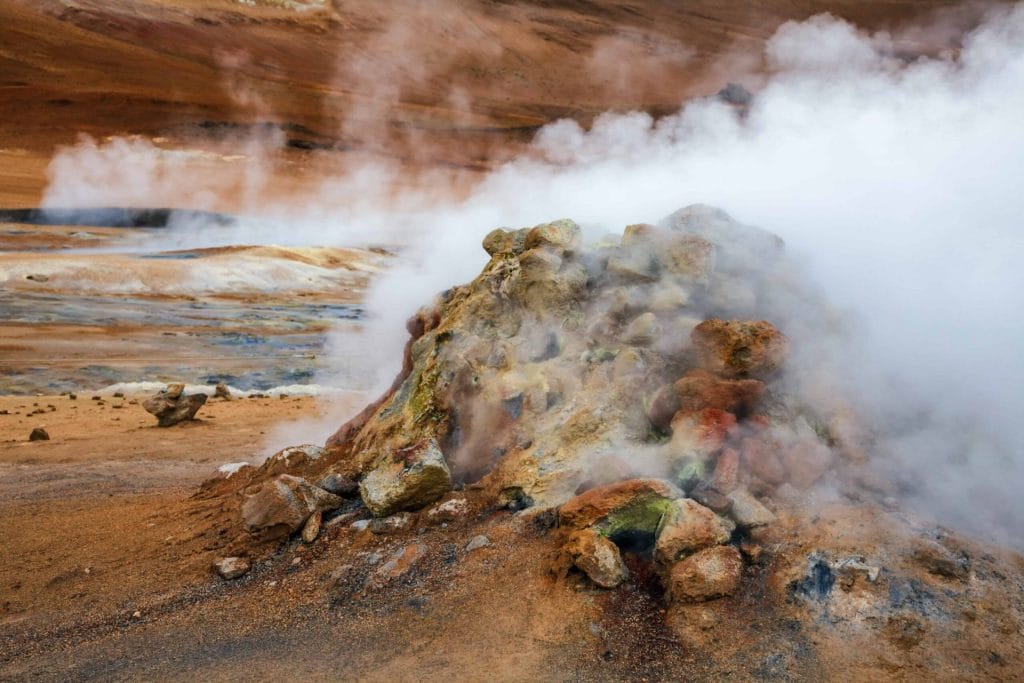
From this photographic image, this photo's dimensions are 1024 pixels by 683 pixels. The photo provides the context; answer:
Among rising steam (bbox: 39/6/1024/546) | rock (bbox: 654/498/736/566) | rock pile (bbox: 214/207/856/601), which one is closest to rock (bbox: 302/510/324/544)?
rock pile (bbox: 214/207/856/601)

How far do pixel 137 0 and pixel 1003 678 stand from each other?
38.4m

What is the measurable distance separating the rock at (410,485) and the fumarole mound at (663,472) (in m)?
0.01

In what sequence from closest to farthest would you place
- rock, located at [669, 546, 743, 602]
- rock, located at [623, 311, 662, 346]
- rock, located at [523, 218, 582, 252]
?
rock, located at [669, 546, 743, 602] → rock, located at [623, 311, 662, 346] → rock, located at [523, 218, 582, 252]

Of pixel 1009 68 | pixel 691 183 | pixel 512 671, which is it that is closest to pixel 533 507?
pixel 512 671

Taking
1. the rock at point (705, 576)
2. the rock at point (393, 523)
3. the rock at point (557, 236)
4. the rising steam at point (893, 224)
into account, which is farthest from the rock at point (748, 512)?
the rock at point (557, 236)

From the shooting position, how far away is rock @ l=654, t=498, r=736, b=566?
3266mm

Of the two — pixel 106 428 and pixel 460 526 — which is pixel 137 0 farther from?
pixel 460 526

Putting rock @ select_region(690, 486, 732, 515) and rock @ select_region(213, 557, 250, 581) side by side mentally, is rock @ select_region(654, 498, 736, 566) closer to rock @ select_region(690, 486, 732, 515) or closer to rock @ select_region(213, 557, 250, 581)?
rock @ select_region(690, 486, 732, 515)

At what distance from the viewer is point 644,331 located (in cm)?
426

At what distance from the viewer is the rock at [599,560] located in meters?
3.29

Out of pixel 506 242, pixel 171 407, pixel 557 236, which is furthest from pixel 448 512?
pixel 171 407

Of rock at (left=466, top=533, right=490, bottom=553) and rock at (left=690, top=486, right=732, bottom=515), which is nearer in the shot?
rock at (left=690, top=486, right=732, bottom=515)

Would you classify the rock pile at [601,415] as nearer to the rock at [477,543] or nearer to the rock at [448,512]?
the rock at [448,512]

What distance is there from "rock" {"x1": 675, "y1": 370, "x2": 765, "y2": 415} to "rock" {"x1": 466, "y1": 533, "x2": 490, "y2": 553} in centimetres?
114
